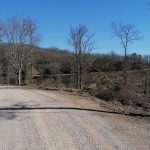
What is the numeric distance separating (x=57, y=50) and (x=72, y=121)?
3437 inches

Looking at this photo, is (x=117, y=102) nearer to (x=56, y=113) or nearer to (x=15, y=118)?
(x=56, y=113)

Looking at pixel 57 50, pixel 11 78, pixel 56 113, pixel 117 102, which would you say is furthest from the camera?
pixel 57 50

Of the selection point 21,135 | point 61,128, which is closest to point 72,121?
point 61,128

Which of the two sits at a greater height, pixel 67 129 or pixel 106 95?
pixel 106 95

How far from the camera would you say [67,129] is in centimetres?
1072

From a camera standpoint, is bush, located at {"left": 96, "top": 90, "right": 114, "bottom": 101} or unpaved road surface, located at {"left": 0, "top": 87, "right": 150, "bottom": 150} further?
bush, located at {"left": 96, "top": 90, "right": 114, "bottom": 101}

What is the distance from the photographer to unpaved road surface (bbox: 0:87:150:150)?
884 cm

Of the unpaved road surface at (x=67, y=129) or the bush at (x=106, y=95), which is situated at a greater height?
the bush at (x=106, y=95)

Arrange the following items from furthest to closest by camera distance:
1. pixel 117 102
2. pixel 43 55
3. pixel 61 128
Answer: pixel 43 55 < pixel 117 102 < pixel 61 128

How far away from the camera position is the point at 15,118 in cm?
1249

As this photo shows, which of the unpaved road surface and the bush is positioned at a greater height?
the bush

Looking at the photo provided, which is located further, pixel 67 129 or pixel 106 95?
pixel 106 95

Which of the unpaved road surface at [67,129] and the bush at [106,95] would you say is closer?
the unpaved road surface at [67,129]

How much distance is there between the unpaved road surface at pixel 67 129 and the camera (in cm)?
884
